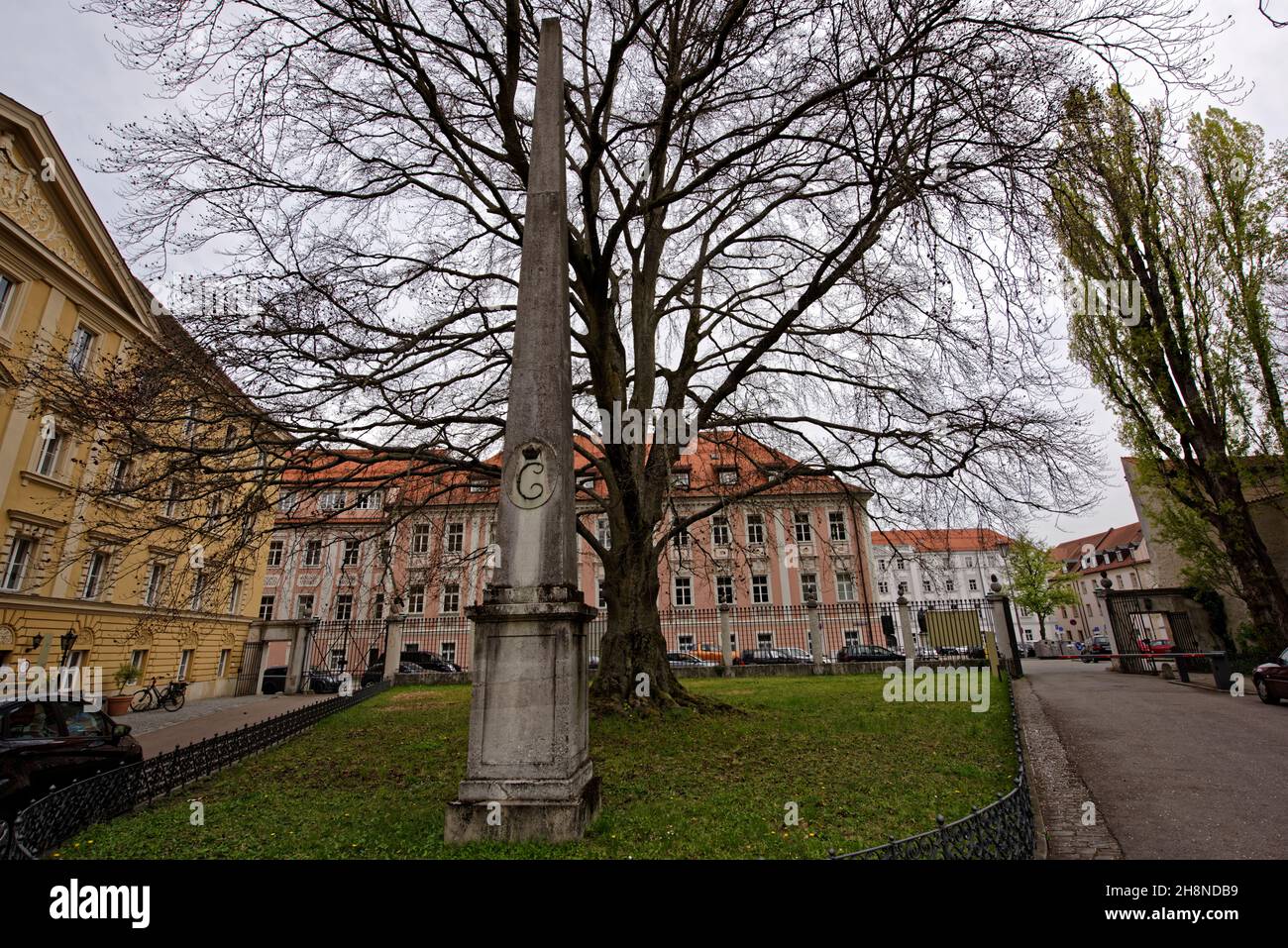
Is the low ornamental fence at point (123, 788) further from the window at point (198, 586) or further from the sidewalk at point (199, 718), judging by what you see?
the sidewalk at point (199, 718)

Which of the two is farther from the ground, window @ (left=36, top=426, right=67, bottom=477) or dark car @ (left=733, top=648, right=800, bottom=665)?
window @ (left=36, top=426, right=67, bottom=477)

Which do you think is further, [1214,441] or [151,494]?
[1214,441]

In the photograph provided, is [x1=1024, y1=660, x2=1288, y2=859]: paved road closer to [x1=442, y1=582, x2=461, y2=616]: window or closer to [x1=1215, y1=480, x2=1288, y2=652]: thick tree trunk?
[x1=1215, y1=480, x2=1288, y2=652]: thick tree trunk

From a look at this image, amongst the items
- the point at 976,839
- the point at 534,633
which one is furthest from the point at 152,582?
the point at 976,839

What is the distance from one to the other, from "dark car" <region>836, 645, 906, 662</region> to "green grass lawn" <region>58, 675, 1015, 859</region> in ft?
38.6

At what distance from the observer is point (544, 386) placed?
6055mm

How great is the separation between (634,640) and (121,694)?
1927cm

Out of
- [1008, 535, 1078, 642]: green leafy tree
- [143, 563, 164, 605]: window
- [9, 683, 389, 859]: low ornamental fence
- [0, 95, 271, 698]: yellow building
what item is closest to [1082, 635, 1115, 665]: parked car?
[1008, 535, 1078, 642]: green leafy tree

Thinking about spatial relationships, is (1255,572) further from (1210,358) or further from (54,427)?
(54,427)

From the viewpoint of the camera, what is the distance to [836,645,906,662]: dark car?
23031mm

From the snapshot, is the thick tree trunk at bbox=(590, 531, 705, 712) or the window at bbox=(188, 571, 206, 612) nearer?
the window at bbox=(188, 571, 206, 612)
